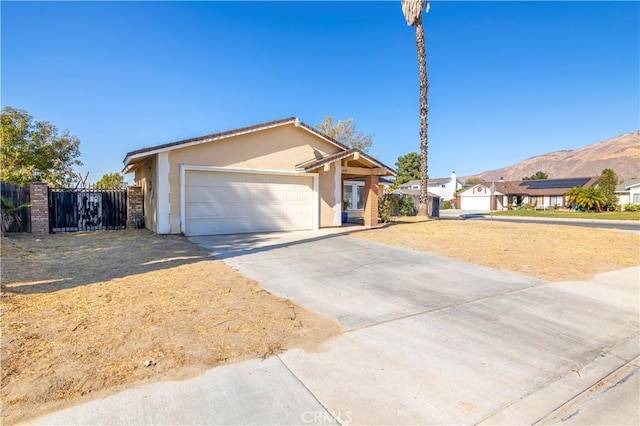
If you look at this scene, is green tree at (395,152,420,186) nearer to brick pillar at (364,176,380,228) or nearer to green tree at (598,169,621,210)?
green tree at (598,169,621,210)

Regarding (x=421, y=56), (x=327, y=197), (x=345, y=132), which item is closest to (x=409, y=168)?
(x=345, y=132)

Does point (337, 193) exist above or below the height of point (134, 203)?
above

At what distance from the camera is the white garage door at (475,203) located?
167 ft

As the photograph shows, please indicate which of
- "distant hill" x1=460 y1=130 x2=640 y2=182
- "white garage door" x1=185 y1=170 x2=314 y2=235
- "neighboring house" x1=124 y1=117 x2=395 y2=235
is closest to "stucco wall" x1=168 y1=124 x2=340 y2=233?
"neighboring house" x1=124 y1=117 x2=395 y2=235

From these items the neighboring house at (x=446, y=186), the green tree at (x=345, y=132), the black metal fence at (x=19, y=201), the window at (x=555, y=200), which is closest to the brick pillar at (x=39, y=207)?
the black metal fence at (x=19, y=201)

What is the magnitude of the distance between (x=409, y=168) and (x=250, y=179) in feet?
193

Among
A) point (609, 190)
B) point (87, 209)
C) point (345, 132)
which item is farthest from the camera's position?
point (345, 132)

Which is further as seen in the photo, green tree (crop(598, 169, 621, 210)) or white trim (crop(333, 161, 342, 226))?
green tree (crop(598, 169, 621, 210))

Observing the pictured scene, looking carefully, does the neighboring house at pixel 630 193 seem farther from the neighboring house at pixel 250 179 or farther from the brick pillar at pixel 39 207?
the brick pillar at pixel 39 207

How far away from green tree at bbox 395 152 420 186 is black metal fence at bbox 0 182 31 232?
59424 mm

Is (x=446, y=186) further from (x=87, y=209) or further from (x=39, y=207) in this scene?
(x=39, y=207)

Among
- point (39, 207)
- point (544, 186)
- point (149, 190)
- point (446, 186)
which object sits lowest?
point (39, 207)

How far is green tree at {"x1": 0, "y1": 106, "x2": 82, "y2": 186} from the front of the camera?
830 inches

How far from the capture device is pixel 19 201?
1211 centimetres
